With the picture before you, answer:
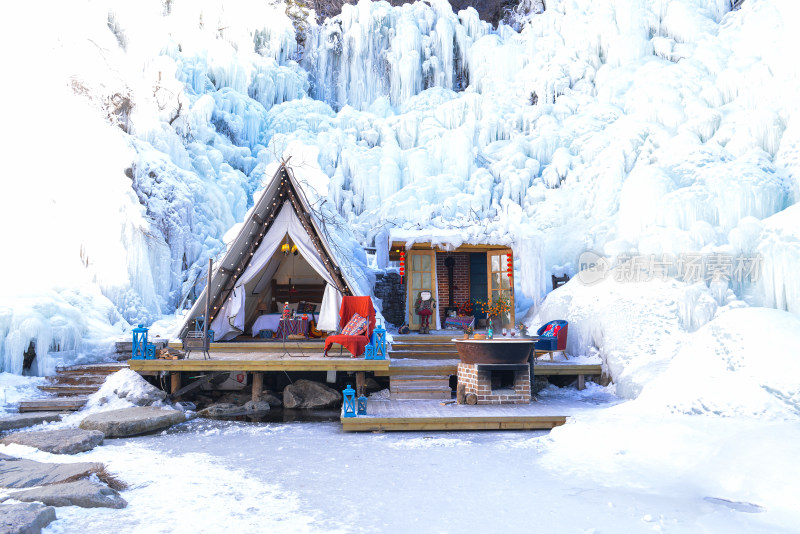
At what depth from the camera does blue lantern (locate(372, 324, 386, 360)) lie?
7.08 metres

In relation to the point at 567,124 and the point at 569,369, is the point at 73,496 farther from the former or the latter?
the point at 567,124

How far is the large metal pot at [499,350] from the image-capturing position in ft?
20.4

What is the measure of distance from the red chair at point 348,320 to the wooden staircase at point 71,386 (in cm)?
331

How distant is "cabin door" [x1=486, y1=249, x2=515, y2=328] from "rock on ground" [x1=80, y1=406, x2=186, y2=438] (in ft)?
24.5

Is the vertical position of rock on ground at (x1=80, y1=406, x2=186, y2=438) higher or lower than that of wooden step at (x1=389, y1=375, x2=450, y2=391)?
lower

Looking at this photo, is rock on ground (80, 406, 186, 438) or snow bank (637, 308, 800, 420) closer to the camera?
snow bank (637, 308, 800, 420)

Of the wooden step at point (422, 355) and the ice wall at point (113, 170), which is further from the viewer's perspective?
the ice wall at point (113, 170)

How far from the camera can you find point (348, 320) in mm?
8086

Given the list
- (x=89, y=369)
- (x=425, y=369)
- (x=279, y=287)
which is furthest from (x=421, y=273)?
(x=89, y=369)

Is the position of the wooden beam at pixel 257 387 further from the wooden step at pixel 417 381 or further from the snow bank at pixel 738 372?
the snow bank at pixel 738 372

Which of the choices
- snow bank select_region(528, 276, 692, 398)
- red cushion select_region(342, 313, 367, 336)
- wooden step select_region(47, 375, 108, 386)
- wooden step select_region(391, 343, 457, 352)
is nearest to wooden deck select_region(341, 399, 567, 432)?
snow bank select_region(528, 276, 692, 398)

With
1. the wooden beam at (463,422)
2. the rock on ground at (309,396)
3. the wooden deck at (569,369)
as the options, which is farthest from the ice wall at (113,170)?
the wooden deck at (569,369)

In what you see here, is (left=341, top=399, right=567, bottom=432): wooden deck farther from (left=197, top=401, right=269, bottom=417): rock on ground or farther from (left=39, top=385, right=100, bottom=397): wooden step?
(left=39, top=385, right=100, bottom=397): wooden step

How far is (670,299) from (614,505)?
513 centimetres
